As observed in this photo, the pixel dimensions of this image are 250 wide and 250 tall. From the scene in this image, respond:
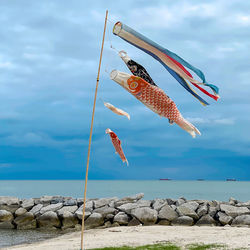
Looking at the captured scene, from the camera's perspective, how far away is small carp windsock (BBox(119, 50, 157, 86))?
11.2 meters

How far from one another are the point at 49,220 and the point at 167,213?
218 inches

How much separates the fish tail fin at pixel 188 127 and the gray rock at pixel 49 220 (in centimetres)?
1182

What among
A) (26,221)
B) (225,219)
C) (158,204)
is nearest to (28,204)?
(26,221)

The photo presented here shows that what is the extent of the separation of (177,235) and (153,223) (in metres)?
4.35

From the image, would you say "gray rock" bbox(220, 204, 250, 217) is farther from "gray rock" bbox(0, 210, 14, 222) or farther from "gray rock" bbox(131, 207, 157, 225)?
"gray rock" bbox(0, 210, 14, 222)

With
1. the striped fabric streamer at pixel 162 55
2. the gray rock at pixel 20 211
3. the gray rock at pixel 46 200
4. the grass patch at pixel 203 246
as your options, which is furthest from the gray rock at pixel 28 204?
the striped fabric streamer at pixel 162 55

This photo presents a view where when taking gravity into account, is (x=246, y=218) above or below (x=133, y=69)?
below

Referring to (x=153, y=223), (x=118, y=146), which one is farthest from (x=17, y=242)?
(x=118, y=146)

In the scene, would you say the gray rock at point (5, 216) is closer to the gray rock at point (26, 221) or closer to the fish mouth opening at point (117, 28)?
the gray rock at point (26, 221)

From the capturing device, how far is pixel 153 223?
63.6 feet

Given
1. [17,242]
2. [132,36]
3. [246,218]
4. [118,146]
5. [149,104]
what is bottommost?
[17,242]

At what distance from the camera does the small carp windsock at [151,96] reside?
10.8 m

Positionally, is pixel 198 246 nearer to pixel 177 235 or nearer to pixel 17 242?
pixel 177 235

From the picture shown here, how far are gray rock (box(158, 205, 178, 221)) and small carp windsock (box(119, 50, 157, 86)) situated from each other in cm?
984
